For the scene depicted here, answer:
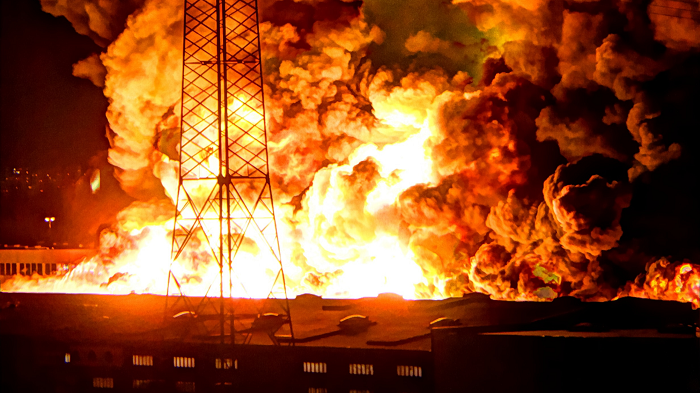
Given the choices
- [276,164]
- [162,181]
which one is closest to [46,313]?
[162,181]

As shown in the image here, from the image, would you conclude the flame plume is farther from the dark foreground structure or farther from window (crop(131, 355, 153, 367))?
window (crop(131, 355, 153, 367))

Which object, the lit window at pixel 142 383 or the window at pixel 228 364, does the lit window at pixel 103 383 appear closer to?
the lit window at pixel 142 383

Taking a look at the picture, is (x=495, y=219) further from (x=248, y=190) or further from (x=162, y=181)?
(x=162, y=181)

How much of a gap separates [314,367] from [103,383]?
7.63 meters

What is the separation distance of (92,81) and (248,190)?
1123 centimetres

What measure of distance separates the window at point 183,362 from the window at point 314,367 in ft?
13.1

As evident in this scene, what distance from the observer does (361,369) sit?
70.3 feet

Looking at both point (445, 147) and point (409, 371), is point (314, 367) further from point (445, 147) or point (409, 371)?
point (445, 147)

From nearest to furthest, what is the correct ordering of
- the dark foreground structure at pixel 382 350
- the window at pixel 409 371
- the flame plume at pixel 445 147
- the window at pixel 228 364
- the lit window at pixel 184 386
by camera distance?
the dark foreground structure at pixel 382 350 < the window at pixel 409 371 < the window at pixel 228 364 < the lit window at pixel 184 386 < the flame plume at pixel 445 147

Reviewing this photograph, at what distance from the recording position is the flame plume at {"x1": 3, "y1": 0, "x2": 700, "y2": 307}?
29.1 meters

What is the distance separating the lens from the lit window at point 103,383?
79.6 feet

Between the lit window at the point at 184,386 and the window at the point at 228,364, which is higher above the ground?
the window at the point at 228,364

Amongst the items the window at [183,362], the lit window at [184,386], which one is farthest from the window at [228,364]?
the lit window at [184,386]

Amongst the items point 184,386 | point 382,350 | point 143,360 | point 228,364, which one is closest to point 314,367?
point 382,350
